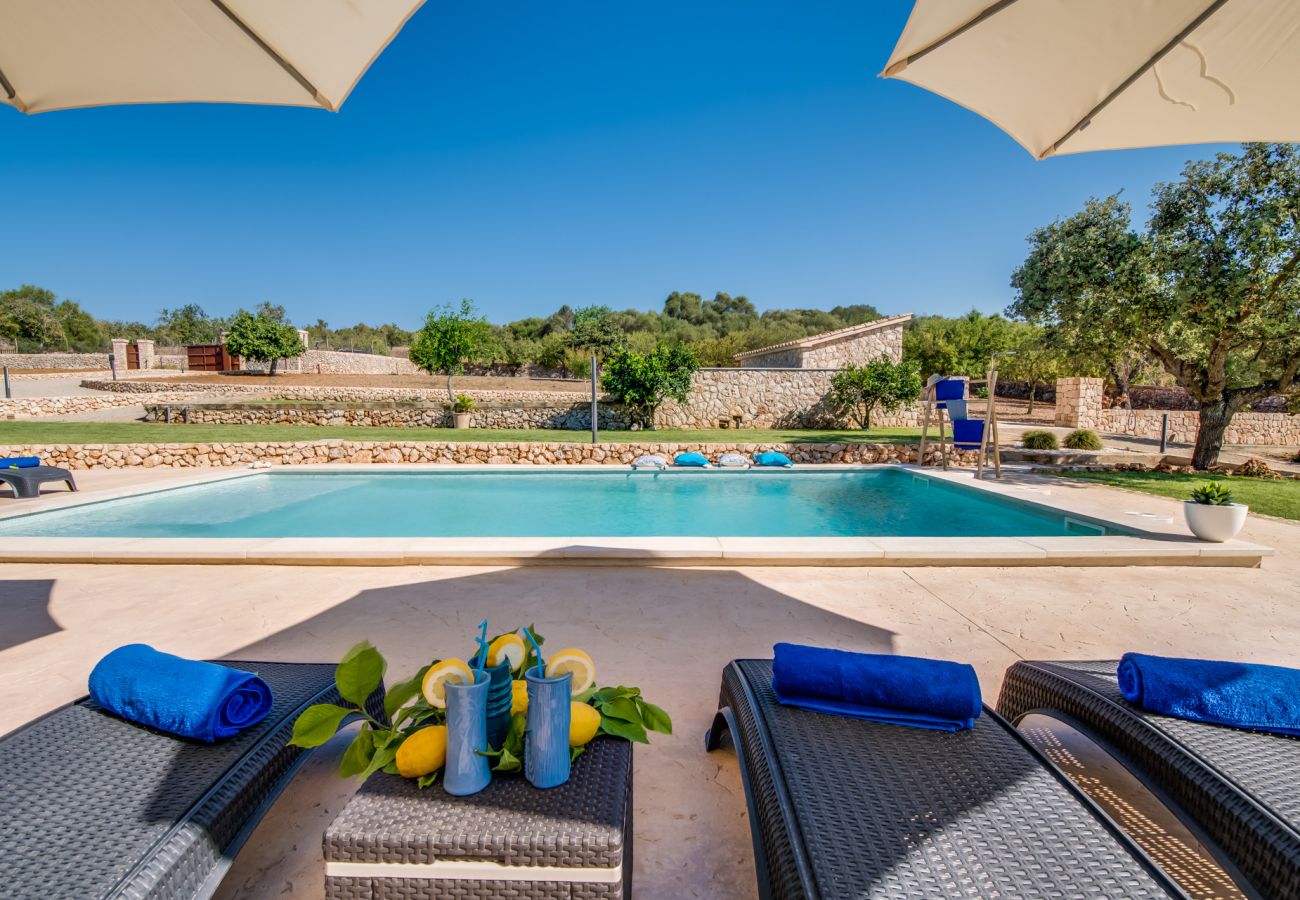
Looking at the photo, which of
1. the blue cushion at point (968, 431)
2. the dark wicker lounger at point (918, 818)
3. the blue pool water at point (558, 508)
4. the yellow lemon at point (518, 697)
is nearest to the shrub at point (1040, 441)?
the blue cushion at point (968, 431)

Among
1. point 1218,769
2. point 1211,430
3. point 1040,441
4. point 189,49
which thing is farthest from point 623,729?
point 1040,441

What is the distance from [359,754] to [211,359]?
38.1 metres

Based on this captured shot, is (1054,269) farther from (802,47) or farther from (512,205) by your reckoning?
(512,205)

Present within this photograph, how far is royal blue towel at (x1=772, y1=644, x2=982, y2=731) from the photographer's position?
150 centimetres

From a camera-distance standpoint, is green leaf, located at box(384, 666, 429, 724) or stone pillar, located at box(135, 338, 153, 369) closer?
green leaf, located at box(384, 666, 429, 724)

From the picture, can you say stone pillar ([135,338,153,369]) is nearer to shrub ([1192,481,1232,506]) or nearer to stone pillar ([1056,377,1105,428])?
shrub ([1192,481,1232,506])

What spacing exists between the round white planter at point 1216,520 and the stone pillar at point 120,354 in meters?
36.0

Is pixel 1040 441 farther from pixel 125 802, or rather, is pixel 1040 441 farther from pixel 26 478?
pixel 26 478

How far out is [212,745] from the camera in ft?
4.71

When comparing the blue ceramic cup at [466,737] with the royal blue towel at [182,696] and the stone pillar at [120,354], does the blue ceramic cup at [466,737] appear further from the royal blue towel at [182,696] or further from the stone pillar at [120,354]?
the stone pillar at [120,354]

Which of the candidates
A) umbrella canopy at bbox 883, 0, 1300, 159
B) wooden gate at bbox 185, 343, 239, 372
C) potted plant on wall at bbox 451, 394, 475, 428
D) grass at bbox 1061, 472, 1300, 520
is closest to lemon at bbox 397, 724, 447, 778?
umbrella canopy at bbox 883, 0, 1300, 159

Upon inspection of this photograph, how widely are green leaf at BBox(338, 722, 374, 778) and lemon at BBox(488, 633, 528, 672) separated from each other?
32cm

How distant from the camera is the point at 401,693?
50.7 inches

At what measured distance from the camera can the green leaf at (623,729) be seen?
1318mm
